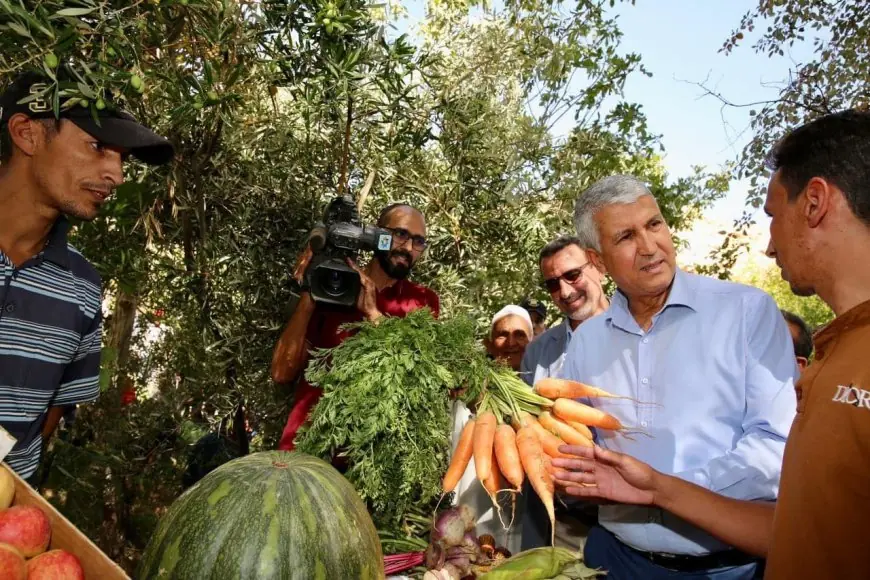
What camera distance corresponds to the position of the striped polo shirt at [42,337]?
2.32 metres

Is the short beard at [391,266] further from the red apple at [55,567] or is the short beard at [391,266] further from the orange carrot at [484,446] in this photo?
the red apple at [55,567]

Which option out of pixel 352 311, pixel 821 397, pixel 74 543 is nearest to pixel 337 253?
pixel 352 311

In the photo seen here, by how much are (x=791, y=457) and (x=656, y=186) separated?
5.57m

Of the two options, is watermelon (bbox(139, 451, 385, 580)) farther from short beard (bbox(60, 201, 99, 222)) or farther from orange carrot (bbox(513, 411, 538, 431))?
short beard (bbox(60, 201, 99, 222))

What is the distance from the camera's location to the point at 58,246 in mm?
2502

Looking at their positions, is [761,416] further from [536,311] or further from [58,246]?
[536,311]

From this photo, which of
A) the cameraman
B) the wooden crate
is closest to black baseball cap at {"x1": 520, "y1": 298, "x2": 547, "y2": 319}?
the cameraman

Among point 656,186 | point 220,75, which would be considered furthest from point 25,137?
point 656,186

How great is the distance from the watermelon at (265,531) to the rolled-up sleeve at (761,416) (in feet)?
3.69

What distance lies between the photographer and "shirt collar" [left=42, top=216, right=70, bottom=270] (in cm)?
247

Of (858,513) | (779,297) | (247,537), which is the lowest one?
(247,537)

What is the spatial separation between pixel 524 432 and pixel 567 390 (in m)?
0.23

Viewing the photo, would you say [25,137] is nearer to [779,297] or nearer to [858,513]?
[858,513]

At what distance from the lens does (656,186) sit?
21.9 ft
